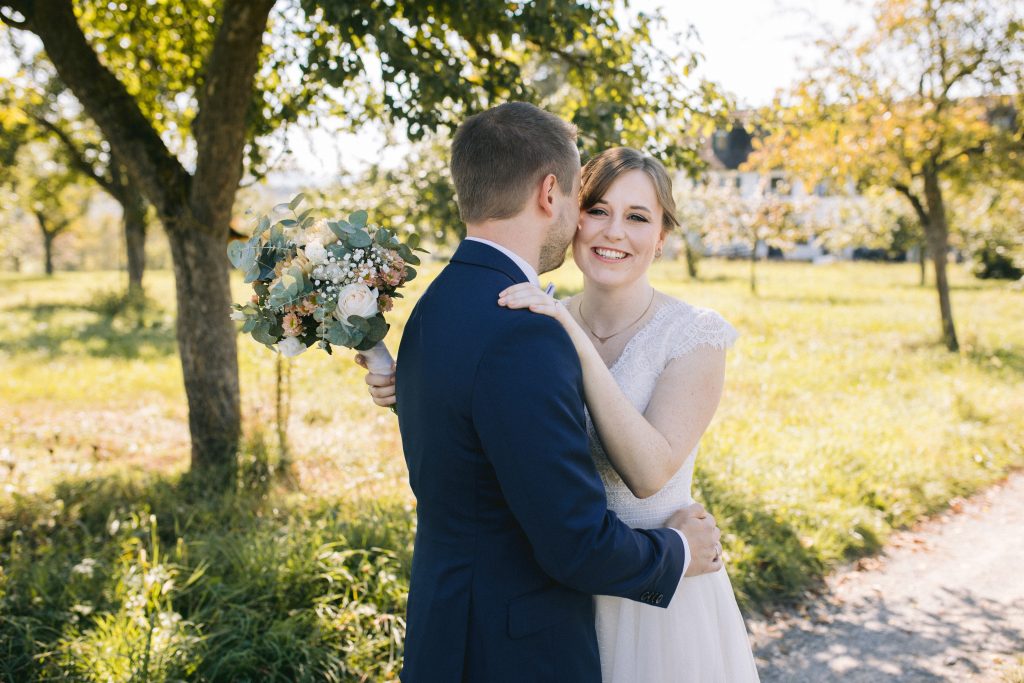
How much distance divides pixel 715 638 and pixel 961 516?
5079 millimetres

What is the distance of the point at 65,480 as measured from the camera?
19.5ft

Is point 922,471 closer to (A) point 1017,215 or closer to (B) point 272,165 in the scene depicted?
(B) point 272,165

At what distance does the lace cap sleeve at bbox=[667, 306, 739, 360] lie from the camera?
7.92 feet

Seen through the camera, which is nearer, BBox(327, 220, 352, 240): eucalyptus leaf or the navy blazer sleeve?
the navy blazer sleeve

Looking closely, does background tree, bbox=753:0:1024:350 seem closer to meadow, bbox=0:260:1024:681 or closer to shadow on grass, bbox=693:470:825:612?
meadow, bbox=0:260:1024:681

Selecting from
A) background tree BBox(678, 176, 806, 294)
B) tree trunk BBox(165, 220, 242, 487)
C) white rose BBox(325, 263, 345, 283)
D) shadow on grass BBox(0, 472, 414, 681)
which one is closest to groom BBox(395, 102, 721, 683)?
white rose BBox(325, 263, 345, 283)

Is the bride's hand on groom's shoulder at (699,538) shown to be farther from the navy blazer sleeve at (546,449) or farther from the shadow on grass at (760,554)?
the shadow on grass at (760,554)

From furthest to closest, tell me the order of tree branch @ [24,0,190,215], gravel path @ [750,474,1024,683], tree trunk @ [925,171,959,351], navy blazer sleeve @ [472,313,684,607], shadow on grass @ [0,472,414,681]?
1. tree trunk @ [925,171,959,351]
2. tree branch @ [24,0,190,215]
3. gravel path @ [750,474,1024,683]
4. shadow on grass @ [0,472,414,681]
5. navy blazer sleeve @ [472,313,684,607]

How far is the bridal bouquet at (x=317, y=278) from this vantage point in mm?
1970

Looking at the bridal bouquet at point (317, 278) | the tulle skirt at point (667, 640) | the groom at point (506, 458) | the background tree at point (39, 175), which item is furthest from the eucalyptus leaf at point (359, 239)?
the background tree at point (39, 175)

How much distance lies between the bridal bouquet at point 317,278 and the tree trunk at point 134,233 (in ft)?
59.1

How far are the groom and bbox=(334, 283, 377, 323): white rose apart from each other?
12 centimetres

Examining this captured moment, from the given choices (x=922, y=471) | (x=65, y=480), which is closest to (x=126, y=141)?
(x=65, y=480)

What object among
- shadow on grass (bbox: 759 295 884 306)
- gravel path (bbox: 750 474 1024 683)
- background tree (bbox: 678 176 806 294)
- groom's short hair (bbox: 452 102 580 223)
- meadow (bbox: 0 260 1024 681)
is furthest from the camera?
background tree (bbox: 678 176 806 294)
